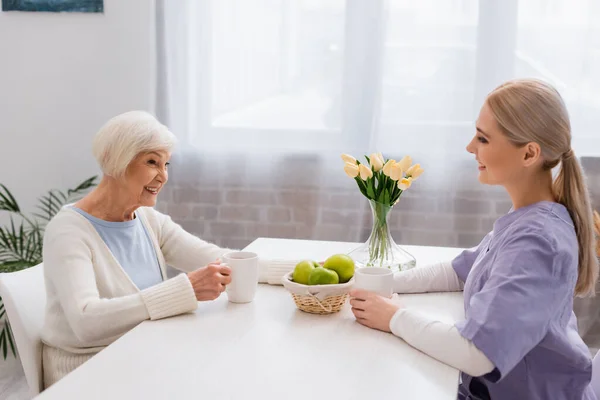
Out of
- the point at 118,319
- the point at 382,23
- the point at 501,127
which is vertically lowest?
the point at 118,319

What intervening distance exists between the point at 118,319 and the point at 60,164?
212 centimetres

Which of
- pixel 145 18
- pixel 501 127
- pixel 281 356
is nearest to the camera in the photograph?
pixel 281 356

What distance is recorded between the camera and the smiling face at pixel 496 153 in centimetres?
152

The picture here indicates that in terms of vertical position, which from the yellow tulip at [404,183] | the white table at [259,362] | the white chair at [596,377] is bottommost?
the white chair at [596,377]

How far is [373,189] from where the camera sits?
6.04 ft

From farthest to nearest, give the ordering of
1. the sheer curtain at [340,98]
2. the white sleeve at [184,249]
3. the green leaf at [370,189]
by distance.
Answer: the sheer curtain at [340,98] → the white sleeve at [184,249] → the green leaf at [370,189]

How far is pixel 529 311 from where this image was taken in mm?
1314

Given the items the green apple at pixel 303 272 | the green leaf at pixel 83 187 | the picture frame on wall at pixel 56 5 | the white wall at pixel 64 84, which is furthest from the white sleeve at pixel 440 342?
the picture frame on wall at pixel 56 5

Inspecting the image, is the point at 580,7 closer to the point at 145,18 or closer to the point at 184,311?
the point at 145,18

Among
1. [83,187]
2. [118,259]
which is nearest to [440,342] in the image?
[118,259]

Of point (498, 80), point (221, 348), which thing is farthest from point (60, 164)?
point (221, 348)

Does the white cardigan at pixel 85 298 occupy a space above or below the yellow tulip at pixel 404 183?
below

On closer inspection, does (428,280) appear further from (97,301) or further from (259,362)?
(97,301)

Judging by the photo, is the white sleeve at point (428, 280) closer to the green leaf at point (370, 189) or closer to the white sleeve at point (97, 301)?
the green leaf at point (370, 189)
